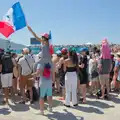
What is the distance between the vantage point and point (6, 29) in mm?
9703

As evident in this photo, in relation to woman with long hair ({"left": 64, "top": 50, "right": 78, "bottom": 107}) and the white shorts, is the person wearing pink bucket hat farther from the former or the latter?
the white shorts

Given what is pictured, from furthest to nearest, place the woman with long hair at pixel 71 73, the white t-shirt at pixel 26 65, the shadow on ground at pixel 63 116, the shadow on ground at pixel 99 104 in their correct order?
the white t-shirt at pixel 26 65 → the shadow on ground at pixel 99 104 → the woman with long hair at pixel 71 73 → the shadow on ground at pixel 63 116

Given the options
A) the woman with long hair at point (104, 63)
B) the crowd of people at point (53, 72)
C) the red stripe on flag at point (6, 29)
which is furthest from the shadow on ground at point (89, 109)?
the red stripe on flag at point (6, 29)

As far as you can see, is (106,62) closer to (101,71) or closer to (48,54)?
(101,71)

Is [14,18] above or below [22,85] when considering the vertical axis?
Answer: above

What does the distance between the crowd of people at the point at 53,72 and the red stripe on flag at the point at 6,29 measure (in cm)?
75

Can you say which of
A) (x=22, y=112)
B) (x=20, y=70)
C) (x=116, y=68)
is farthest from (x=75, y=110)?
(x=116, y=68)

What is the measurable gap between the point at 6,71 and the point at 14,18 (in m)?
1.71

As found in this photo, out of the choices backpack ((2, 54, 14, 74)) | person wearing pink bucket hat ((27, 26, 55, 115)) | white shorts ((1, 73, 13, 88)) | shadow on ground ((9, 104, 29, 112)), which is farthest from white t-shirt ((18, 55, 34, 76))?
person wearing pink bucket hat ((27, 26, 55, 115))

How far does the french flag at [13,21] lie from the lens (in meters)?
8.98

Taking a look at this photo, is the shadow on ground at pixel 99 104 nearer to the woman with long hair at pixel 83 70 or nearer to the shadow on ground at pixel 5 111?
the woman with long hair at pixel 83 70

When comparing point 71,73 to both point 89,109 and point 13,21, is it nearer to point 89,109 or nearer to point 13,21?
point 89,109

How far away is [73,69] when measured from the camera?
833 cm

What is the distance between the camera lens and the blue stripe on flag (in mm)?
8892
